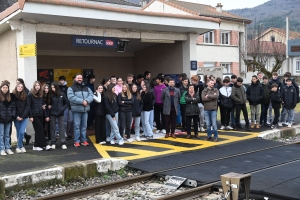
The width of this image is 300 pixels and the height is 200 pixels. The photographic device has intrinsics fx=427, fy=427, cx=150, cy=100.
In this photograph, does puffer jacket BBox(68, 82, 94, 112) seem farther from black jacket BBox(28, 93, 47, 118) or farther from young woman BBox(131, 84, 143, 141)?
young woman BBox(131, 84, 143, 141)

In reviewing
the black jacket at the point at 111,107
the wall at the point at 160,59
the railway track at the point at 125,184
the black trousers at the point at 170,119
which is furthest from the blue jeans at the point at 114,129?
the wall at the point at 160,59

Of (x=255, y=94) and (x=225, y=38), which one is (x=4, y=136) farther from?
(x=225, y=38)

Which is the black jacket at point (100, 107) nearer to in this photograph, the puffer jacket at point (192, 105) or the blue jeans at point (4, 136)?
the blue jeans at point (4, 136)

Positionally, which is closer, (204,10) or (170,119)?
(170,119)

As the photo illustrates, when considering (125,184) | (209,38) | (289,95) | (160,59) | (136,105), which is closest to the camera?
(125,184)

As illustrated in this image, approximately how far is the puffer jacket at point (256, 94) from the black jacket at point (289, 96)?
1134mm

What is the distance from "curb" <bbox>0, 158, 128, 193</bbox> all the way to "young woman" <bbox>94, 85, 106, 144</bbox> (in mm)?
2269

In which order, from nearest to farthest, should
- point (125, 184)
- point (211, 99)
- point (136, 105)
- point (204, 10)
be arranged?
point (125, 184), point (211, 99), point (136, 105), point (204, 10)

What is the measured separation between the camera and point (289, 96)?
1511 cm

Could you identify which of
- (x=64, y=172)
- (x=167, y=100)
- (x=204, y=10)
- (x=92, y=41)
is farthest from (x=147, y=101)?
(x=204, y=10)

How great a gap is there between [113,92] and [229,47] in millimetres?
27114

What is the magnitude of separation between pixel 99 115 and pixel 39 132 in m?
1.74

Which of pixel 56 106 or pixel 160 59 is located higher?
pixel 160 59

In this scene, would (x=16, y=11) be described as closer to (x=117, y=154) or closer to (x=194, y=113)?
(x=117, y=154)
